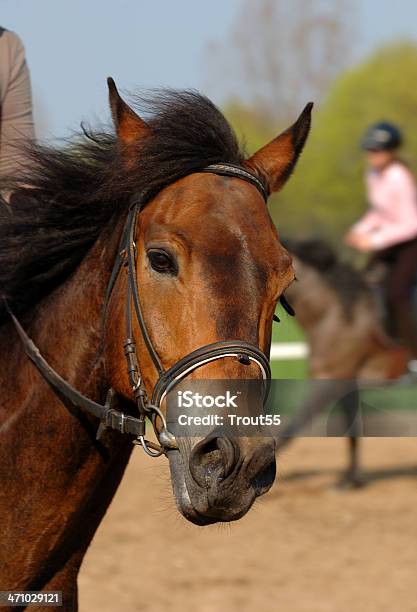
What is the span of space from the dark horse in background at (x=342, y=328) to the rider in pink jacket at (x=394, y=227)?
256mm

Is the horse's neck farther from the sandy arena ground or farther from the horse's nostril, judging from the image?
the sandy arena ground

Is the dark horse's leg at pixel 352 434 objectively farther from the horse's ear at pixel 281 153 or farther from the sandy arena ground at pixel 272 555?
the horse's ear at pixel 281 153

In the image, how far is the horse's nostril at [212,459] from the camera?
2346 millimetres

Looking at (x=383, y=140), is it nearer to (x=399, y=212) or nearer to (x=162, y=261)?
(x=399, y=212)

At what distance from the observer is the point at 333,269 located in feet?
29.3

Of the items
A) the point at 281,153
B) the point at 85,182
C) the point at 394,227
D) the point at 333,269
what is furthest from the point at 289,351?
the point at 85,182

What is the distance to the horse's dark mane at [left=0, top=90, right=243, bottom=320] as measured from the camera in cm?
277

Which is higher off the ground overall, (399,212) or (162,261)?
(162,261)

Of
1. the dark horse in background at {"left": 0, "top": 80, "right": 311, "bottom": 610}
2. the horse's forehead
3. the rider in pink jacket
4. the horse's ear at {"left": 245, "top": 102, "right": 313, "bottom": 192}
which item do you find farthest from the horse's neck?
the rider in pink jacket

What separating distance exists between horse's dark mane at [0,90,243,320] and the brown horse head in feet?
0.04

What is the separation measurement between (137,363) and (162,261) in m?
0.28

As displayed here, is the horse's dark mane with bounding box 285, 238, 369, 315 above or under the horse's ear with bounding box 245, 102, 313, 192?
under

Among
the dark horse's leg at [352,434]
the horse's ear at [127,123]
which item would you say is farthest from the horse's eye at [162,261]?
the dark horse's leg at [352,434]

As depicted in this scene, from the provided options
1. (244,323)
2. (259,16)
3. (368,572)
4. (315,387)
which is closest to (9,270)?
(244,323)
